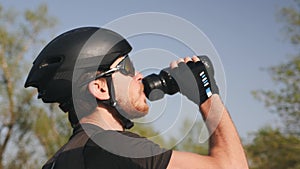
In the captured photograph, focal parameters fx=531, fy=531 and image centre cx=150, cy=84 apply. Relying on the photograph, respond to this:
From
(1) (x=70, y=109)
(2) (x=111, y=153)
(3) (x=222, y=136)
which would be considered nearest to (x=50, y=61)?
(1) (x=70, y=109)

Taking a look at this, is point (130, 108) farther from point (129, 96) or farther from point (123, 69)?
point (123, 69)

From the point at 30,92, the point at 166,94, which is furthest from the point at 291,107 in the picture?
the point at 166,94

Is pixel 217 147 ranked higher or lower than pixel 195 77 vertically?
lower

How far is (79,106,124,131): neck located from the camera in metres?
2.67

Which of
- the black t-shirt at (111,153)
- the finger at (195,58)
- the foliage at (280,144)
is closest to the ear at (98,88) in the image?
the black t-shirt at (111,153)

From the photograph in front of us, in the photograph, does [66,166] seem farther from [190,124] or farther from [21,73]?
[21,73]

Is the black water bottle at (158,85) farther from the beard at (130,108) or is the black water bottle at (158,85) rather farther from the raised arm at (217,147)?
the raised arm at (217,147)

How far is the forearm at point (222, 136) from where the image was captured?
2.38 metres

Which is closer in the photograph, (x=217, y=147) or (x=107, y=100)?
(x=217, y=147)

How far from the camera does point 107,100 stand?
2703mm

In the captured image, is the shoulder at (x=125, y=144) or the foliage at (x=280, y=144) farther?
the foliage at (x=280, y=144)

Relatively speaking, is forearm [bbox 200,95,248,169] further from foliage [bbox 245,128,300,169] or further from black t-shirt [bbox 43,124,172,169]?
foliage [bbox 245,128,300,169]

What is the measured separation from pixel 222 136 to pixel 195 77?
0.33 metres

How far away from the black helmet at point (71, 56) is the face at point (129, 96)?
9 centimetres
